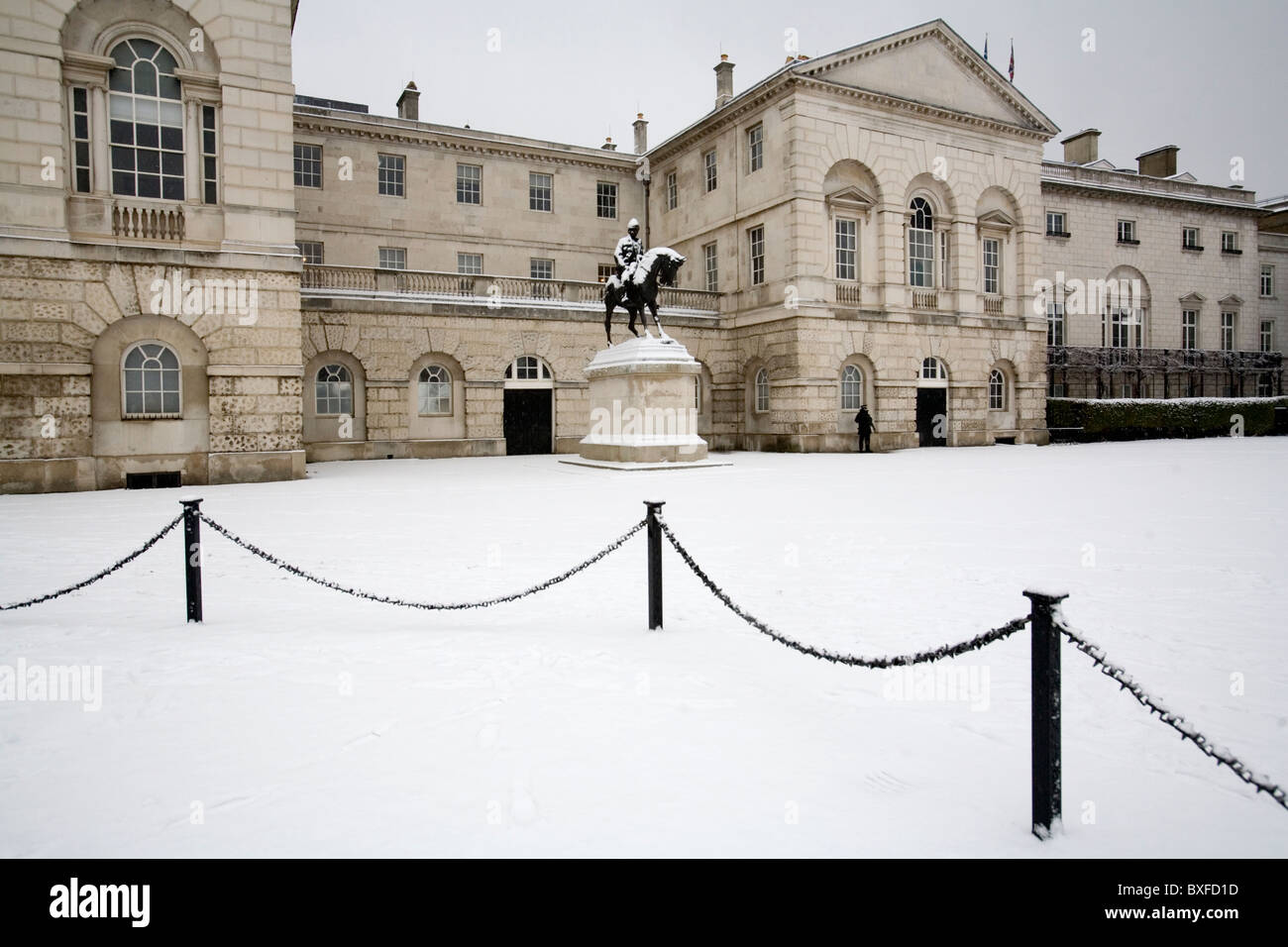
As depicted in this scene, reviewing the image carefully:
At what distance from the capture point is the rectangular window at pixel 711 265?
30.8 meters

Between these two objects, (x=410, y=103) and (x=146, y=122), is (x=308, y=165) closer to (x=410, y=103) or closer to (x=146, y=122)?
(x=410, y=103)

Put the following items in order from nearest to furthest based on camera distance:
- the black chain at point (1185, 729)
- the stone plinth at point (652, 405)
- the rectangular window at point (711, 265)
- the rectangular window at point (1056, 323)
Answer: the black chain at point (1185, 729) → the stone plinth at point (652, 405) → the rectangular window at point (711, 265) → the rectangular window at point (1056, 323)

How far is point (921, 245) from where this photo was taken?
2944cm

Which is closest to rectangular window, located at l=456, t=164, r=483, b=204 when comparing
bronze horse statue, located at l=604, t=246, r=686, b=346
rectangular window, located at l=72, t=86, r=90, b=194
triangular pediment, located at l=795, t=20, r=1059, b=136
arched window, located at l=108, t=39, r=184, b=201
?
bronze horse statue, located at l=604, t=246, r=686, b=346

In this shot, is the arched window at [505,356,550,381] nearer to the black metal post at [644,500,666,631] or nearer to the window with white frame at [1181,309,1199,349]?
the black metal post at [644,500,666,631]

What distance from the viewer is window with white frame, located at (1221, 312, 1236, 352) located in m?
41.4

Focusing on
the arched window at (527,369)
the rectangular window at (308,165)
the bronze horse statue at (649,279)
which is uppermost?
the rectangular window at (308,165)

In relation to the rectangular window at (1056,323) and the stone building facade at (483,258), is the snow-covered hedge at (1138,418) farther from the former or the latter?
the rectangular window at (1056,323)

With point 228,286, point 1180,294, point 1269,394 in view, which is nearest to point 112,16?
point 228,286

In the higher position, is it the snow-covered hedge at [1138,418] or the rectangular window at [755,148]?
the rectangular window at [755,148]

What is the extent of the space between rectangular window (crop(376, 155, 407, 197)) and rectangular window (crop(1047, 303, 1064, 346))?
29106mm

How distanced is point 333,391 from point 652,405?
1044cm

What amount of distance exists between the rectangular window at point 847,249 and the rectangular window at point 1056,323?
14730 millimetres

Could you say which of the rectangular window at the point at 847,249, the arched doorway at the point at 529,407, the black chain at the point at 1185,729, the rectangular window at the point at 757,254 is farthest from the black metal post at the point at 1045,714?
the rectangular window at the point at 757,254
